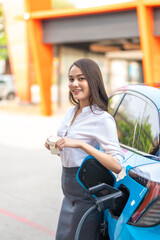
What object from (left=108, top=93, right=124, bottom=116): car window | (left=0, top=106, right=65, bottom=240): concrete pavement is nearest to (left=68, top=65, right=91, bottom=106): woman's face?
(left=108, top=93, right=124, bottom=116): car window

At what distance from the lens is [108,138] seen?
2217mm

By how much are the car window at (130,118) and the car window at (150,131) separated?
9cm

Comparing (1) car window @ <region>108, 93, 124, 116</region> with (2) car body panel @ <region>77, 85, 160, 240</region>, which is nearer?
(2) car body panel @ <region>77, 85, 160, 240</region>

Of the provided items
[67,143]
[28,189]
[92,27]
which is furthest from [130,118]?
[92,27]

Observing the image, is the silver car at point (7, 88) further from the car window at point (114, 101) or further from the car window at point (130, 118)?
the car window at point (130, 118)

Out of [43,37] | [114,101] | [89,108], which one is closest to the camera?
[89,108]

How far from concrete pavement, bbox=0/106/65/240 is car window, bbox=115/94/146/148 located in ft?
4.91

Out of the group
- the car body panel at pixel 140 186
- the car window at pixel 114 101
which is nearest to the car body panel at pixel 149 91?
the car body panel at pixel 140 186

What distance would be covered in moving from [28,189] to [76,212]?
352 cm

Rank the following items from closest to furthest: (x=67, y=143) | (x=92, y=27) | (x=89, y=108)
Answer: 1. (x=67, y=143)
2. (x=89, y=108)
3. (x=92, y=27)

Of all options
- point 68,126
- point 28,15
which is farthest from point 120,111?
point 28,15

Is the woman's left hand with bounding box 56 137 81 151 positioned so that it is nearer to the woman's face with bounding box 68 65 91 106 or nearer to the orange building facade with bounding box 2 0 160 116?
the woman's face with bounding box 68 65 91 106

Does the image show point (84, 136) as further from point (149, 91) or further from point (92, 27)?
point (92, 27)

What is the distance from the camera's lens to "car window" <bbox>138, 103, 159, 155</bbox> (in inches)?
94.8
